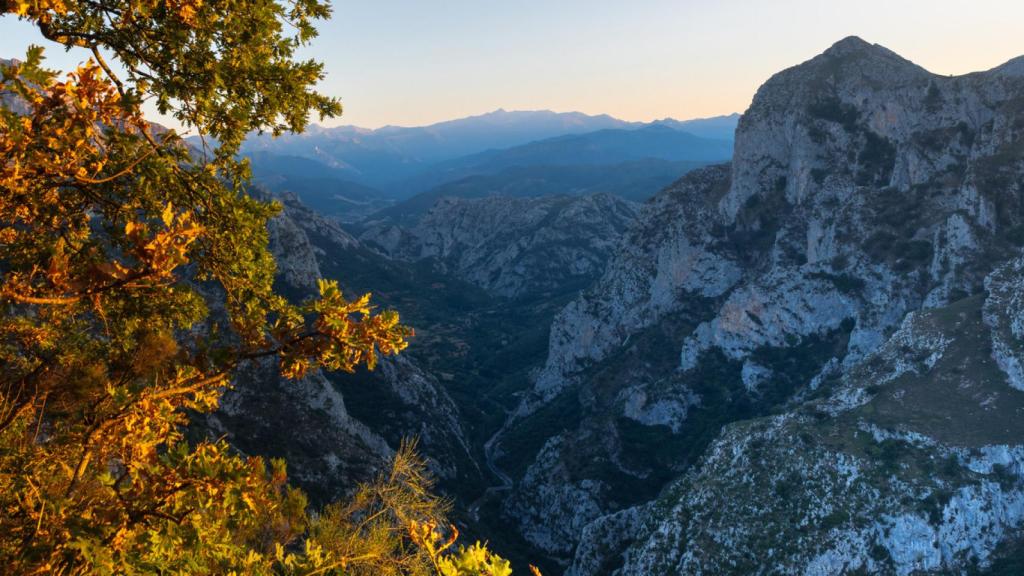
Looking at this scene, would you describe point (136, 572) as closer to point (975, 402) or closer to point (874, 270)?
point (975, 402)

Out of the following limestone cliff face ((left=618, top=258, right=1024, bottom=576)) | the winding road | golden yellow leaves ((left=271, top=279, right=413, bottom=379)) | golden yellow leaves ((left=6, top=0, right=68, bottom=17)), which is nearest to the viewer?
golden yellow leaves ((left=6, top=0, right=68, bottom=17))

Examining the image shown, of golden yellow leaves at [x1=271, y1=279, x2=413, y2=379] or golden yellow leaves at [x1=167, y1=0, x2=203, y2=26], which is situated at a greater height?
golden yellow leaves at [x1=167, y1=0, x2=203, y2=26]

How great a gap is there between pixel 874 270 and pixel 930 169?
21.4 metres

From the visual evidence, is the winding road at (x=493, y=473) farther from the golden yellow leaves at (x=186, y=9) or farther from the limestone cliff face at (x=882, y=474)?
the golden yellow leaves at (x=186, y=9)

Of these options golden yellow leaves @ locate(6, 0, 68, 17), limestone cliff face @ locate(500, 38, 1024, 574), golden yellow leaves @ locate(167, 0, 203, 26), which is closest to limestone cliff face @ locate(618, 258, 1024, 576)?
limestone cliff face @ locate(500, 38, 1024, 574)

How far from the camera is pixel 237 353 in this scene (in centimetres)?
784

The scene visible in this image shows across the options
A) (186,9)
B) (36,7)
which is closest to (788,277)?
(186,9)

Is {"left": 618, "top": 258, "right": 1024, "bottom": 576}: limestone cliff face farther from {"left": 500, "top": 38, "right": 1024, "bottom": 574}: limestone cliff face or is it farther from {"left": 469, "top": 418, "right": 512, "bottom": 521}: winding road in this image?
{"left": 469, "top": 418, "right": 512, "bottom": 521}: winding road

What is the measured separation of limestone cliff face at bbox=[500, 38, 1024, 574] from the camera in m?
84.4

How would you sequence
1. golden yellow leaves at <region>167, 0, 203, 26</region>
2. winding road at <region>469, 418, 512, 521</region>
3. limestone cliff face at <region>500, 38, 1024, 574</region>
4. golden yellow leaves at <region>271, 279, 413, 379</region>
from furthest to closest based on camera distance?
winding road at <region>469, 418, 512, 521</region> → limestone cliff face at <region>500, 38, 1024, 574</region> → golden yellow leaves at <region>167, 0, 203, 26</region> → golden yellow leaves at <region>271, 279, 413, 379</region>

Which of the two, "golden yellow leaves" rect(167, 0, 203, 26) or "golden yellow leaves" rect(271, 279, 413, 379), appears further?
"golden yellow leaves" rect(167, 0, 203, 26)

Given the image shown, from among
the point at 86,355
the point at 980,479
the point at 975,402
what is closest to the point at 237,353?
the point at 86,355

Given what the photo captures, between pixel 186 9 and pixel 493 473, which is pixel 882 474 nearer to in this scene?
pixel 186 9

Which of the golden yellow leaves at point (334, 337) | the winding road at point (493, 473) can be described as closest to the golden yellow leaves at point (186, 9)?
the golden yellow leaves at point (334, 337)
